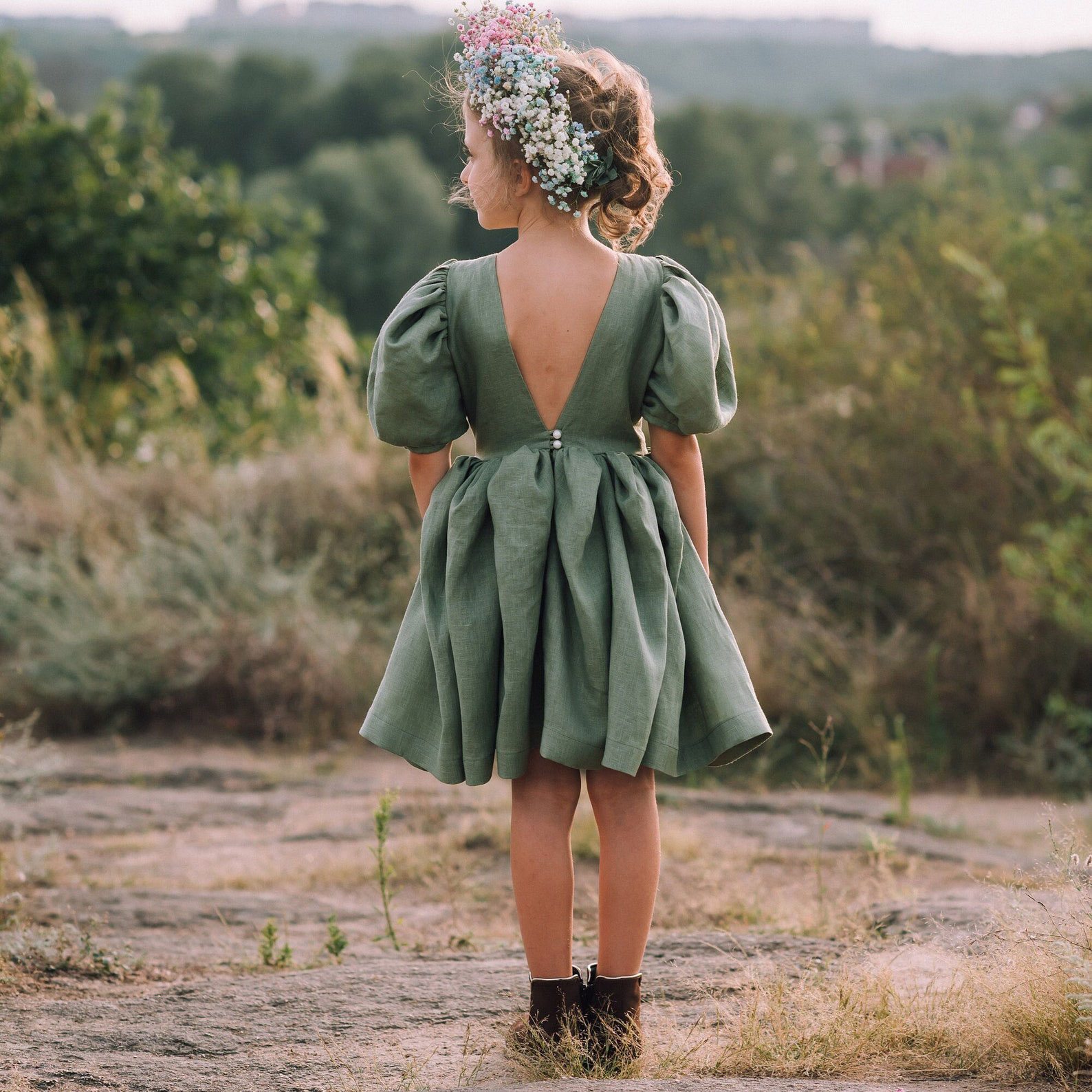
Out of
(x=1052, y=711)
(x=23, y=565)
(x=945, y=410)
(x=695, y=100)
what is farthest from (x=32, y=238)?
(x=695, y=100)

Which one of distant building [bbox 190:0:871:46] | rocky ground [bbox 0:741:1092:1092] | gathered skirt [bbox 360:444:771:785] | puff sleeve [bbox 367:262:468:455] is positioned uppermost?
distant building [bbox 190:0:871:46]

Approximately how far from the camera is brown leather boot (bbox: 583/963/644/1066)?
7.68 ft

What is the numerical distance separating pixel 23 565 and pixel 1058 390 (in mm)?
5113

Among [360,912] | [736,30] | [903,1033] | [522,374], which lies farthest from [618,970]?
[736,30]

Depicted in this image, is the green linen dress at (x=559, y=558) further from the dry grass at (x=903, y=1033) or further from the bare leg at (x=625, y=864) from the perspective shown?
the dry grass at (x=903, y=1033)

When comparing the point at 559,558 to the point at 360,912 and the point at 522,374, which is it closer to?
the point at 522,374

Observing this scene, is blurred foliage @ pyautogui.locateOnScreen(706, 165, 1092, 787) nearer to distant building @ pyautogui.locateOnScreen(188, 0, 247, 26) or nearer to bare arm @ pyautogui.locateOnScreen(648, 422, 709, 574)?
bare arm @ pyautogui.locateOnScreen(648, 422, 709, 574)

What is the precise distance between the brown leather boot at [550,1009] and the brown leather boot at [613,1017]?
0.04 metres

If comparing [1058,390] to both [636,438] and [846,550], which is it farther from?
[636,438]

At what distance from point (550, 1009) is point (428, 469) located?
1074 mm

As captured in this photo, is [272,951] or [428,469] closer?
[428,469]

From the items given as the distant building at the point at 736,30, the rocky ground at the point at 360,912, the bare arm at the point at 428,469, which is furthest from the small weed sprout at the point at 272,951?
the distant building at the point at 736,30

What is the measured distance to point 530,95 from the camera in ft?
7.72

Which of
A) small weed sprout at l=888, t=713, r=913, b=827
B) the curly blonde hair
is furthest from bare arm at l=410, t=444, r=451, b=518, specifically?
small weed sprout at l=888, t=713, r=913, b=827
